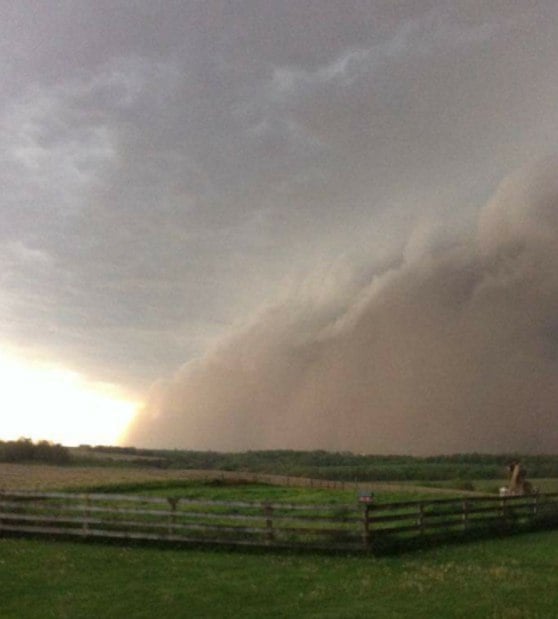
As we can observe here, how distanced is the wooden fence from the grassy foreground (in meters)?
0.70

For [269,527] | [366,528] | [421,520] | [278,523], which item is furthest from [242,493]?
[366,528]

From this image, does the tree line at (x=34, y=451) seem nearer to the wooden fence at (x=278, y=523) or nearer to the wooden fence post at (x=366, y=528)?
the wooden fence at (x=278, y=523)

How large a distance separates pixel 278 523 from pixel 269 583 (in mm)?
10921

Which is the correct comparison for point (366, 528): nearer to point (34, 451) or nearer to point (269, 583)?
point (269, 583)

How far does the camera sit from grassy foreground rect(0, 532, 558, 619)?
1409cm

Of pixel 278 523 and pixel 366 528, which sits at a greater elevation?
pixel 366 528

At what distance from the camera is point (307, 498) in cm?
3866

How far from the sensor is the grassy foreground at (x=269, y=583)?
46.2ft

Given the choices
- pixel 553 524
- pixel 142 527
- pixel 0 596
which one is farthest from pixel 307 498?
pixel 0 596

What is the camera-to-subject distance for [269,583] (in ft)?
55.4

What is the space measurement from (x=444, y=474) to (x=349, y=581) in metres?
76.7

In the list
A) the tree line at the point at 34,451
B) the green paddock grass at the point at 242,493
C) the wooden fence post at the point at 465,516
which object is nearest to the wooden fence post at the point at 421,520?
the wooden fence post at the point at 465,516

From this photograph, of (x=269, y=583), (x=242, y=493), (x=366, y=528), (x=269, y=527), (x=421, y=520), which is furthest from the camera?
(x=242, y=493)

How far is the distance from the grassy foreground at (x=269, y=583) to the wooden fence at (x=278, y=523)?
2.31ft
